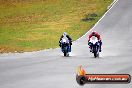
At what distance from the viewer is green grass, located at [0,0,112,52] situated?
40.5 meters

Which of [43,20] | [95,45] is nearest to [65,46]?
[95,45]

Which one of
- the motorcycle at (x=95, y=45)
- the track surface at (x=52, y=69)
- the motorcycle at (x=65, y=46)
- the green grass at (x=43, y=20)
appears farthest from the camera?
the green grass at (x=43, y=20)

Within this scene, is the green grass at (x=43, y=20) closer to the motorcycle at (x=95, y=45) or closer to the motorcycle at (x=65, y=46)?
the motorcycle at (x=65, y=46)

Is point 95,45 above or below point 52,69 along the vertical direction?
above

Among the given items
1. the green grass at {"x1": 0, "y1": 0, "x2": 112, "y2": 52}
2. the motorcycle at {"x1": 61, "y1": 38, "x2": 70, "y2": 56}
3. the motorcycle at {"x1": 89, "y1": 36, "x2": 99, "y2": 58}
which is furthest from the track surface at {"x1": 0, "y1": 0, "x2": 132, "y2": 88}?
the green grass at {"x1": 0, "y1": 0, "x2": 112, "y2": 52}

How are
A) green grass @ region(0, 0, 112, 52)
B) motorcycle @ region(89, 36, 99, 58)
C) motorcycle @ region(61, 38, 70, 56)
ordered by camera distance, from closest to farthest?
motorcycle @ region(89, 36, 99, 58) < motorcycle @ region(61, 38, 70, 56) < green grass @ region(0, 0, 112, 52)

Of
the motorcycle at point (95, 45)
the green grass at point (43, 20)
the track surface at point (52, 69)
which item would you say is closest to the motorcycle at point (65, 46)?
the motorcycle at point (95, 45)

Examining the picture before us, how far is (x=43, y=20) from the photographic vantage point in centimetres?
5438

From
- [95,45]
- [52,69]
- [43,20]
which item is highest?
[95,45]

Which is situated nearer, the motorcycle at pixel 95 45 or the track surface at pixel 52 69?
the track surface at pixel 52 69

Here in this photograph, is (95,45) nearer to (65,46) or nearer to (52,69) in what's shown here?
(65,46)

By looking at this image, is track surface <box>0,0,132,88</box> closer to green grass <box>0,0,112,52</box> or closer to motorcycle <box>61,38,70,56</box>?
motorcycle <box>61,38,70,56</box>

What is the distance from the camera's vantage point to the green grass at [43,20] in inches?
1596

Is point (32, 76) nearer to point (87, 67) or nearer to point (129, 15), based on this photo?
point (87, 67)
